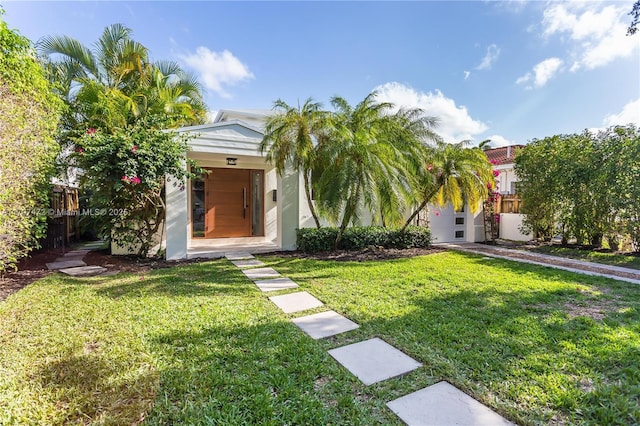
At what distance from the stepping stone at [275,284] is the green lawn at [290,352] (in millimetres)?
218

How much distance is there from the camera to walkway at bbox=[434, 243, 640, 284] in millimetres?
6925

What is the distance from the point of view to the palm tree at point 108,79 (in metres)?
8.39

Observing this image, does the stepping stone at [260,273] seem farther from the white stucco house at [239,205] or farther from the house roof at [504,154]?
the house roof at [504,154]

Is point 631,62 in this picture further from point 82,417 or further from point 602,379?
point 82,417

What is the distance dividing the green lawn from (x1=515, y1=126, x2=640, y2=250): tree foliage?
15.2ft

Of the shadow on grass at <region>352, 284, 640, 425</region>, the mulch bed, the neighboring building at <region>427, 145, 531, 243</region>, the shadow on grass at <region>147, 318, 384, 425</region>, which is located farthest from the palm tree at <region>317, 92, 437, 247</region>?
the shadow on grass at <region>147, 318, 384, 425</region>

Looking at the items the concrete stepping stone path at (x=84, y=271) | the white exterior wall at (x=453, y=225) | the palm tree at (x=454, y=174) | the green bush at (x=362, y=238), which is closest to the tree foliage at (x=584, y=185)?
the white exterior wall at (x=453, y=225)

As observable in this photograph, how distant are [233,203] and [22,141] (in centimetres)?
657

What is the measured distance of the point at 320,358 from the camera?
3170 millimetres

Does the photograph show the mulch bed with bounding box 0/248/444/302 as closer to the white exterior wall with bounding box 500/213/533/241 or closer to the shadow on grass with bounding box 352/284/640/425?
the shadow on grass with bounding box 352/284/640/425

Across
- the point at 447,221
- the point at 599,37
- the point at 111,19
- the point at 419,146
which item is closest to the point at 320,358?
the point at 419,146

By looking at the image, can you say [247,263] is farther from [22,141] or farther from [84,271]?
[22,141]

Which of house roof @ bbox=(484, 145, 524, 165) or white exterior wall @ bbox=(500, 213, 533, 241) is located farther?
house roof @ bbox=(484, 145, 524, 165)

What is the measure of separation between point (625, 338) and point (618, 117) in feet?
30.7
